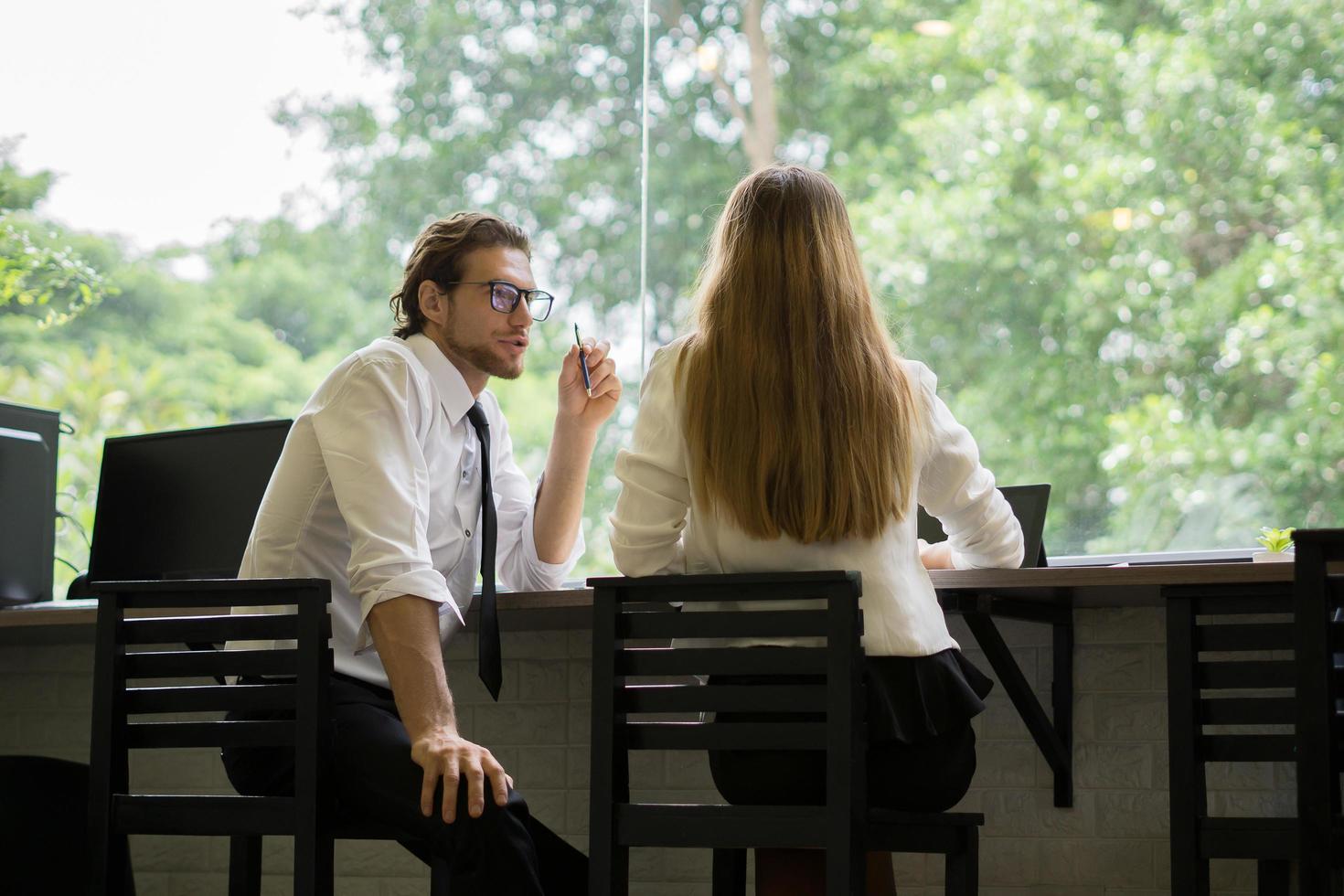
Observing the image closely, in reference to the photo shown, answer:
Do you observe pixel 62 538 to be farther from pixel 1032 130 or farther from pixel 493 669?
pixel 1032 130

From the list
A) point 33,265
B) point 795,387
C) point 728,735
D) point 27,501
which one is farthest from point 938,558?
point 33,265

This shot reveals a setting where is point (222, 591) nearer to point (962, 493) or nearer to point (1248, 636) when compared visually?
point (962, 493)

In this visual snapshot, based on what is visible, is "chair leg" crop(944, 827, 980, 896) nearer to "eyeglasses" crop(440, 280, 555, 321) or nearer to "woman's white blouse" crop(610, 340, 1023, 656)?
"woman's white blouse" crop(610, 340, 1023, 656)

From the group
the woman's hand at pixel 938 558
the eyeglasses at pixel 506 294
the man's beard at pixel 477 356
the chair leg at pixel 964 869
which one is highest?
the eyeglasses at pixel 506 294

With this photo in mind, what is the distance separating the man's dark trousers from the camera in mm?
1839

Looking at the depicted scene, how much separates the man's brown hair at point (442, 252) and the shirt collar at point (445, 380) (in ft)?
0.40

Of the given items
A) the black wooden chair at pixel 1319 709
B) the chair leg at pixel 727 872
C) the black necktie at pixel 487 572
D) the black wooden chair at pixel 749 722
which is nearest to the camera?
the black wooden chair at pixel 1319 709

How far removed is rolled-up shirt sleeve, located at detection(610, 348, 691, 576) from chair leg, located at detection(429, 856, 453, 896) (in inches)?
18.1

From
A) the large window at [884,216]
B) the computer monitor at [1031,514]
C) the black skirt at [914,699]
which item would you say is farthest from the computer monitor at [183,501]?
the black skirt at [914,699]

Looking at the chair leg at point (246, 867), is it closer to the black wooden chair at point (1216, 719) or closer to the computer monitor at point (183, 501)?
the computer monitor at point (183, 501)

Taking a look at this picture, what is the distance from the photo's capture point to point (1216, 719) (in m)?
1.86

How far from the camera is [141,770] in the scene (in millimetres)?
3373

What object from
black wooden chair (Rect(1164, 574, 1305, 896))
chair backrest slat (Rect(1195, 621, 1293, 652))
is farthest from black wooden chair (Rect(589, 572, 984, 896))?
chair backrest slat (Rect(1195, 621, 1293, 652))

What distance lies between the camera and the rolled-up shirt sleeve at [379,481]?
2.00 metres
